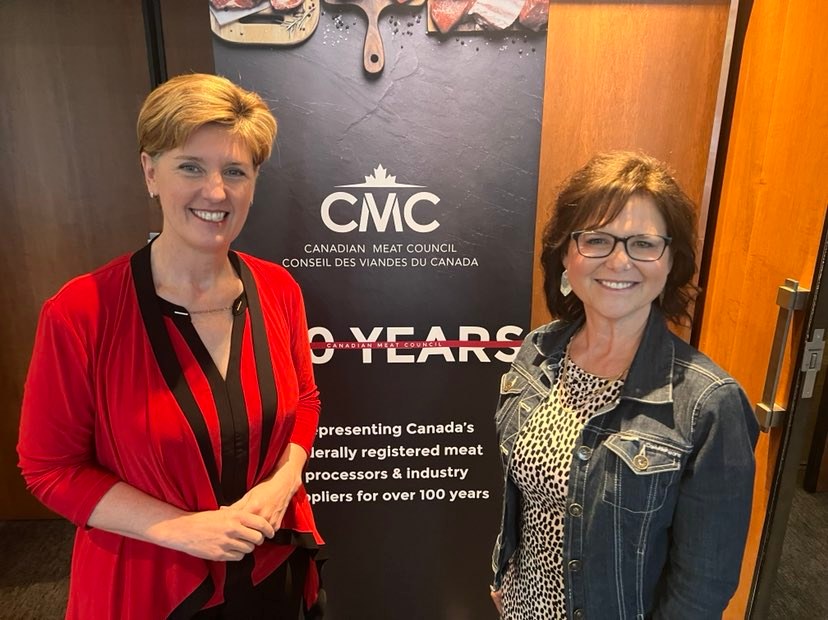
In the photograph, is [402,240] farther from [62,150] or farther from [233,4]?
[62,150]

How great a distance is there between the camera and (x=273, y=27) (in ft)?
5.00

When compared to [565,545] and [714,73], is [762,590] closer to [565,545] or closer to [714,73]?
[565,545]

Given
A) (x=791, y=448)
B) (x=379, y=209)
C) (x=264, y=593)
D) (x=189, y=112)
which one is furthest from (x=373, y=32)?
(x=791, y=448)

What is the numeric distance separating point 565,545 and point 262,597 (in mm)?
666

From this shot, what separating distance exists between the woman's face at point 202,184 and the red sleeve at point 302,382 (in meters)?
0.30

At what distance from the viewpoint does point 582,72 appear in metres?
1.67

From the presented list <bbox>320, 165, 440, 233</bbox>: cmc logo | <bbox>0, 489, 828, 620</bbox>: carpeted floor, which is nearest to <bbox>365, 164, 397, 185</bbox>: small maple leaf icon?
<bbox>320, 165, 440, 233</bbox>: cmc logo

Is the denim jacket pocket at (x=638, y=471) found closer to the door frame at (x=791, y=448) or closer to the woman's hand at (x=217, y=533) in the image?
the woman's hand at (x=217, y=533)

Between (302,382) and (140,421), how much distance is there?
1.35 ft

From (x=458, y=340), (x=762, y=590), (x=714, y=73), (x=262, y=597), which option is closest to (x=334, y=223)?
(x=458, y=340)

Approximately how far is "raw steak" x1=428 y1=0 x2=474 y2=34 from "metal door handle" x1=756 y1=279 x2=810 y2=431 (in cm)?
114

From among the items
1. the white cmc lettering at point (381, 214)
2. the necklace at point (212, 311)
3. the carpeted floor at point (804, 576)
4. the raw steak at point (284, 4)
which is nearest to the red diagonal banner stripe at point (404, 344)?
the white cmc lettering at point (381, 214)

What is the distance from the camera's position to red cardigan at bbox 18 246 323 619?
1021 mm

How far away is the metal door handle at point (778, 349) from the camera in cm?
156
